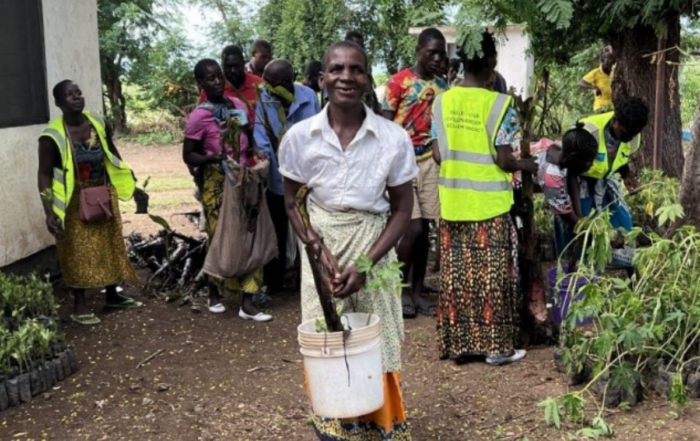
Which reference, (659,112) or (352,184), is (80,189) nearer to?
(352,184)

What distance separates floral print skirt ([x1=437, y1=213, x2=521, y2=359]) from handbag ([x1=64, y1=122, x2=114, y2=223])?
2499 millimetres

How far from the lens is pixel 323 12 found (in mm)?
17469

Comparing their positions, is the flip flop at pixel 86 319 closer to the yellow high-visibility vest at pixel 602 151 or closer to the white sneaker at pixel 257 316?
the white sneaker at pixel 257 316

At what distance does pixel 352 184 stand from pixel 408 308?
262 cm

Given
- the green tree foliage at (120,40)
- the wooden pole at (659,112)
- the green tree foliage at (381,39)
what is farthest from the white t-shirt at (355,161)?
the green tree foliage at (120,40)

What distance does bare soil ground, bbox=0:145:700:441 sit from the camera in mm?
3791

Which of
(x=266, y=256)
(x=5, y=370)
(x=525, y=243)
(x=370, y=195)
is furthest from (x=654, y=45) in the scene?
(x=5, y=370)

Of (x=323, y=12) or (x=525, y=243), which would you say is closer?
(x=525, y=243)

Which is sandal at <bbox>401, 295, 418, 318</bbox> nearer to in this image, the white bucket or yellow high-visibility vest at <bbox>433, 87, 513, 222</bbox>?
yellow high-visibility vest at <bbox>433, 87, 513, 222</bbox>

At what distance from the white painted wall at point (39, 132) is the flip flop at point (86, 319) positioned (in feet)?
2.29

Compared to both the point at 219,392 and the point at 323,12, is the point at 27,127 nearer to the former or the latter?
the point at 219,392

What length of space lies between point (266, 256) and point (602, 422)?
111 inches

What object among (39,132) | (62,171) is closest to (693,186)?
Result: (62,171)

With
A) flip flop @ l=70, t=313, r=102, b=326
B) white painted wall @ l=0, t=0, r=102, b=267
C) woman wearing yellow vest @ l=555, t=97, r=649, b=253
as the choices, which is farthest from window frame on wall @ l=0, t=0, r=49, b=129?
woman wearing yellow vest @ l=555, t=97, r=649, b=253
